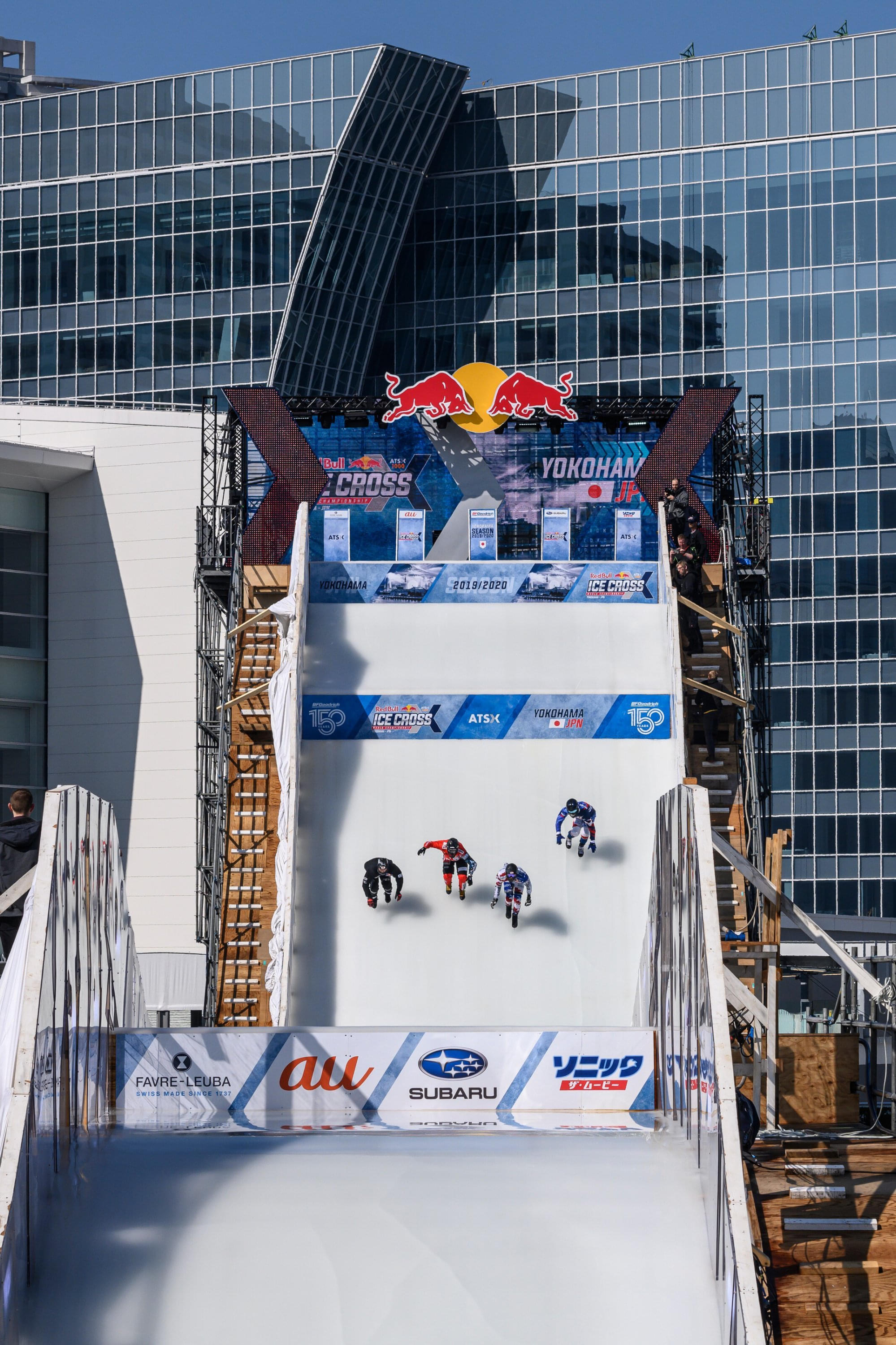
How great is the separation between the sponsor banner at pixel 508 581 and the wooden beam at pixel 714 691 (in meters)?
1.92

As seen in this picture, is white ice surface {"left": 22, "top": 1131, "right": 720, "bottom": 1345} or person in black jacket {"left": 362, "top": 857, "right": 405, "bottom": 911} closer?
white ice surface {"left": 22, "top": 1131, "right": 720, "bottom": 1345}

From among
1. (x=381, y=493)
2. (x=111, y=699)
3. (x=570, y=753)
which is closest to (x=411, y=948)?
(x=570, y=753)

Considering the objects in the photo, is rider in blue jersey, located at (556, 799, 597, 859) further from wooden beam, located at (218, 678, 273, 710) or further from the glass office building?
the glass office building

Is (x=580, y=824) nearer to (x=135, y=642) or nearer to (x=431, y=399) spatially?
(x=431, y=399)

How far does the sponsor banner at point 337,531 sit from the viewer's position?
34250mm

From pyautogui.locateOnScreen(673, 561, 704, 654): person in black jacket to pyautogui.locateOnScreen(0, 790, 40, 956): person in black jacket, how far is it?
12.8 metres

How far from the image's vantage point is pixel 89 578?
53562 mm

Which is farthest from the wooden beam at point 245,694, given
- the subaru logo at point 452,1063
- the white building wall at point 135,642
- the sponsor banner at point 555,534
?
the white building wall at point 135,642

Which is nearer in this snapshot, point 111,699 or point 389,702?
point 389,702

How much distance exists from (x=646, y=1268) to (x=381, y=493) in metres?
26.0

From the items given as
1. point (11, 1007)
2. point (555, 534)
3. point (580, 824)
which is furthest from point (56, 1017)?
point (555, 534)

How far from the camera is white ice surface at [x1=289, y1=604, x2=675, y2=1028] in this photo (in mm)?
17797

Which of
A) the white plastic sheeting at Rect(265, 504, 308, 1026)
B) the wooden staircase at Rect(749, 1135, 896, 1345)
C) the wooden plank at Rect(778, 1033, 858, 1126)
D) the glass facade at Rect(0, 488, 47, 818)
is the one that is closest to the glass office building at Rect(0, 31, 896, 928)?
the glass facade at Rect(0, 488, 47, 818)

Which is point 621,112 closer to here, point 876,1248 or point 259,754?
point 259,754
